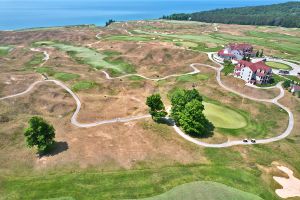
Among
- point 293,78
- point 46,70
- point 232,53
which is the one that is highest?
point 232,53

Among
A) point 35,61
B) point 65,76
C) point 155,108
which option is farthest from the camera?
point 35,61

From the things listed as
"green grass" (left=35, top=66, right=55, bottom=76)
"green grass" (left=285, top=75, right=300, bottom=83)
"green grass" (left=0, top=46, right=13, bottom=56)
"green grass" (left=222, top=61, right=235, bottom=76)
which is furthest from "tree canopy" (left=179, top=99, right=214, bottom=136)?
"green grass" (left=0, top=46, right=13, bottom=56)

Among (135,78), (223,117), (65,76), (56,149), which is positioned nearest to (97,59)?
(65,76)

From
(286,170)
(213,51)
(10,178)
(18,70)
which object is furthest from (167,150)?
(213,51)

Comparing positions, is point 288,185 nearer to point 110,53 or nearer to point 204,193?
point 204,193

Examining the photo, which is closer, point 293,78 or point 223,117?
point 223,117
